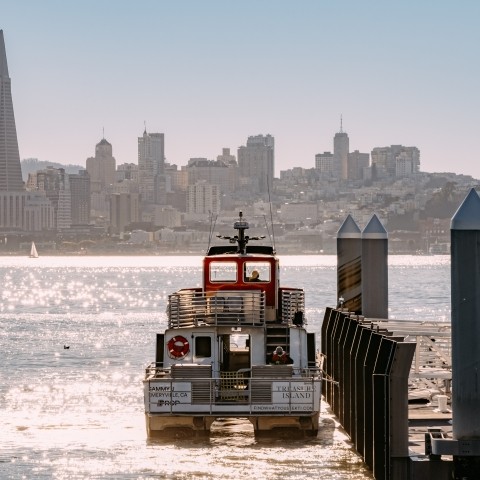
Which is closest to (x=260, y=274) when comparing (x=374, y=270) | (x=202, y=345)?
(x=374, y=270)

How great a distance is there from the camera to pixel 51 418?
37.3m

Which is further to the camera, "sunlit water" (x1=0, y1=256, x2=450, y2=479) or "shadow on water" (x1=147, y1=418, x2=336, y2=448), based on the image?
"shadow on water" (x1=147, y1=418, x2=336, y2=448)

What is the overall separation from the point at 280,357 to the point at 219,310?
75.6 inches

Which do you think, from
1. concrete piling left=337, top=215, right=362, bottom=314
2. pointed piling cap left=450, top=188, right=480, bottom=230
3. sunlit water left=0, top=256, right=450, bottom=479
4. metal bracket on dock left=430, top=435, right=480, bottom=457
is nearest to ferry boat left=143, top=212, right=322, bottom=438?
sunlit water left=0, top=256, right=450, bottom=479

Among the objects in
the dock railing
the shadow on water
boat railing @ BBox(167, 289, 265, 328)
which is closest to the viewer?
the dock railing

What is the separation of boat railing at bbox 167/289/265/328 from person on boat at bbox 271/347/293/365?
3.07ft

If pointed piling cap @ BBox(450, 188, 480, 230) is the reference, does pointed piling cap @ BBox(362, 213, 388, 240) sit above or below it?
above

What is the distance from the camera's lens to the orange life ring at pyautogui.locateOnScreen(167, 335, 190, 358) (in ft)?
101

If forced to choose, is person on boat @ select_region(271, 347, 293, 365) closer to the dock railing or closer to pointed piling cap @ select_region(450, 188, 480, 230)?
the dock railing

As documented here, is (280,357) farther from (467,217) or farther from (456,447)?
(467,217)

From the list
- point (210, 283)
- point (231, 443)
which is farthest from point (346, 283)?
point (231, 443)

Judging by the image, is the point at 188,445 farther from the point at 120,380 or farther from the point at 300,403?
the point at 120,380

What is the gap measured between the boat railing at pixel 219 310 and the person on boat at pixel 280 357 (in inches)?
36.8

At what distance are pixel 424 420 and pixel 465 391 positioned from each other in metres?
5.12
